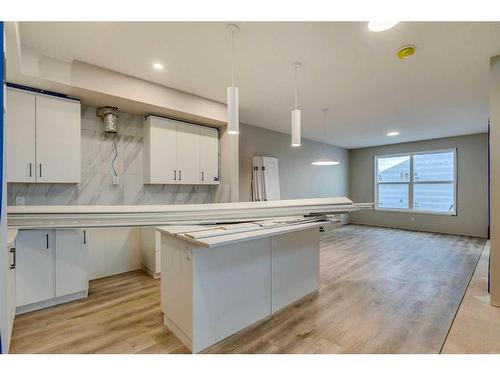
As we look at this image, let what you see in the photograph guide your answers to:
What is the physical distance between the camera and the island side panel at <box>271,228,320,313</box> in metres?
2.37

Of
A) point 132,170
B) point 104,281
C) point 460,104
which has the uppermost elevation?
point 460,104

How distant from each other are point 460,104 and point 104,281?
6.18 m

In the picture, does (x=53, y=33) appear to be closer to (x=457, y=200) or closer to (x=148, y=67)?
(x=148, y=67)

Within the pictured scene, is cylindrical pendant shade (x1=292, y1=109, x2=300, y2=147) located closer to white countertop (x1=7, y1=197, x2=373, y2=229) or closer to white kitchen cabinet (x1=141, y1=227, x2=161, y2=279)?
white countertop (x1=7, y1=197, x2=373, y2=229)

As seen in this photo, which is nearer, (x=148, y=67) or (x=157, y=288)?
(x=148, y=67)

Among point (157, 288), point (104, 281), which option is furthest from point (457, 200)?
point (104, 281)

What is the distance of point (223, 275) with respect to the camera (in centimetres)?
194

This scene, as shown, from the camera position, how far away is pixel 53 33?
2195 mm

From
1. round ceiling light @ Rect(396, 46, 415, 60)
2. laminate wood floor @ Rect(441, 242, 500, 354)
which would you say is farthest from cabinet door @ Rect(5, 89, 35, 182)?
laminate wood floor @ Rect(441, 242, 500, 354)

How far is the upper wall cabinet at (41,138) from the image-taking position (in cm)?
257

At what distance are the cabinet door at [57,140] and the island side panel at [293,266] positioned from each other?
8.46 feet

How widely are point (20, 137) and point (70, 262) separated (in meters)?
1.46

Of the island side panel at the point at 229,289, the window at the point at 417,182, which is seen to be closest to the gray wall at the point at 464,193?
the window at the point at 417,182

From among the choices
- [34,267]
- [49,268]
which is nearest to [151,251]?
[49,268]
